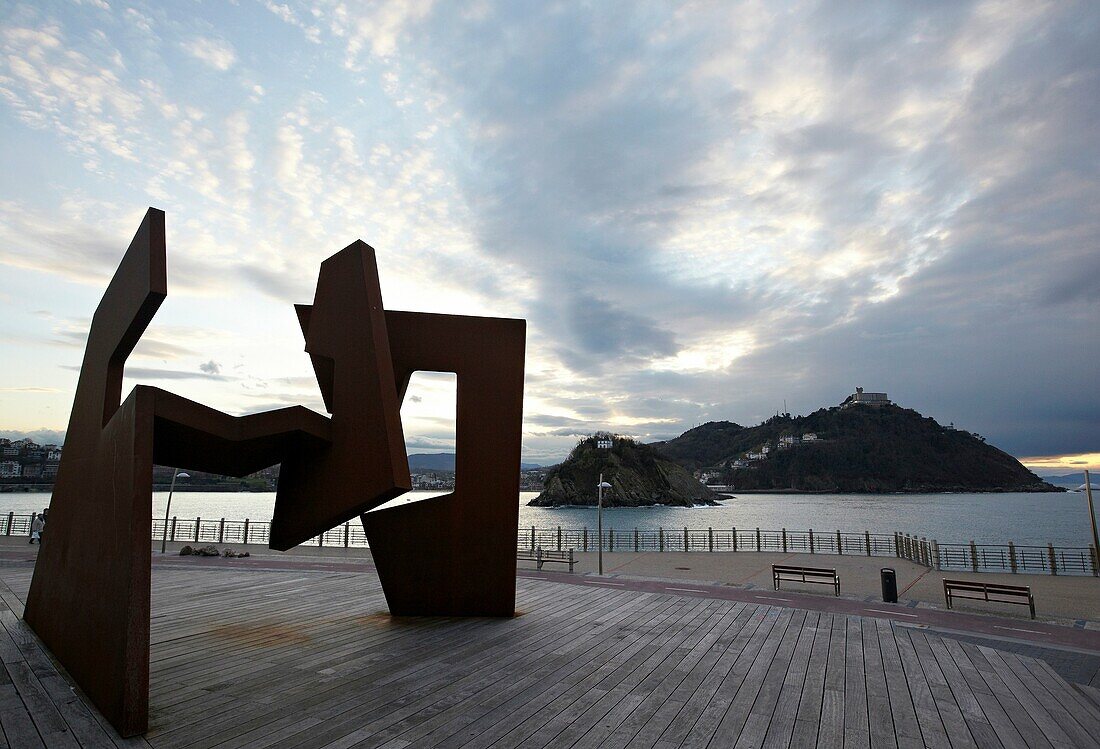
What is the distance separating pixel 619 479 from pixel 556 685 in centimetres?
10895

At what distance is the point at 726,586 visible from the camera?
47.9 ft

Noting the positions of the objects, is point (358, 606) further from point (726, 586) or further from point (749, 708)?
point (726, 586)

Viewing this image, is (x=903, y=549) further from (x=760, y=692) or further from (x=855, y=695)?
(x=760, y=692)

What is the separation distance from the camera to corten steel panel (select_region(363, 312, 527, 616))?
9.06 metres

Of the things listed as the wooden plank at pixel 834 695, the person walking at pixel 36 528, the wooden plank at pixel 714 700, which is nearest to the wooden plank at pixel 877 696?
the wooden plank at pixel 834 695

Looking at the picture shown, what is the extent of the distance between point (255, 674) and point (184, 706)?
97cm

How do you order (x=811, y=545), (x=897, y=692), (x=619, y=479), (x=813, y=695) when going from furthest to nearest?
(x=619, y=479), (x=811, y=545), (x=897, y=692), (x=813, y=695)

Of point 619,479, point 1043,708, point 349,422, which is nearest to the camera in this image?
point 1043,708

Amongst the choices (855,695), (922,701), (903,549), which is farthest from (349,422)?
(903,549)

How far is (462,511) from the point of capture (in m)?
9.11

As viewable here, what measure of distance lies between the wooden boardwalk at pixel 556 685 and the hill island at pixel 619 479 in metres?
99.9

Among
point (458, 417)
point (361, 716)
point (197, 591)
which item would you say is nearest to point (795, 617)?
point (458, 417)

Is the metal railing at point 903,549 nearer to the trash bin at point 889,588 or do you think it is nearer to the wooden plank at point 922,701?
the wooden plank at point 922,701

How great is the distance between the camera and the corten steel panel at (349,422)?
23.0 ft
